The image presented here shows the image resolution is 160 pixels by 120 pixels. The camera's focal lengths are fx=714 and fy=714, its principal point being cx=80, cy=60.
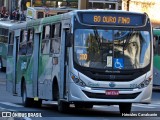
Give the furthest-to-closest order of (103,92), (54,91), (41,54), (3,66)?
(3,66)
(41,54)
(54,91)
(103,92)

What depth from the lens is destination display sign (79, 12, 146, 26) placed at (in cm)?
1995

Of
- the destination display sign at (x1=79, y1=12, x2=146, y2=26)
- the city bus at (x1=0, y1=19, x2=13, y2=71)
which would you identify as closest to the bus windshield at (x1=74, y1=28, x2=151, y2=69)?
the destination display sign at (x1=79, y1=12, x2=146, y2=26)

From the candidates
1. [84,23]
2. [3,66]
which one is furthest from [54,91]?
[3,66]

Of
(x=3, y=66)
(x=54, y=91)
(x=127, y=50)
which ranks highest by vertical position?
(x=127, y=50)

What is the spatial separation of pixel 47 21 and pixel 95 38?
3.17 metres

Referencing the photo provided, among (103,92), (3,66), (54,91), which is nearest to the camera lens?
Answer: (103,92)

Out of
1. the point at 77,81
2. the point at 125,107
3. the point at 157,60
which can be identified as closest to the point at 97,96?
the point at 77,81

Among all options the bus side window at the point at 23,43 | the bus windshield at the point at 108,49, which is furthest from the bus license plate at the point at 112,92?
the bus side window at the point at 23,43

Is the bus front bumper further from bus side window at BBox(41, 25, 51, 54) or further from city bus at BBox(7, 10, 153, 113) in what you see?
bus side window at BBox(41, 25, 51, 54)

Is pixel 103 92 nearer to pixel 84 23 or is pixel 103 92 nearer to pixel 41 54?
pixel 84 23

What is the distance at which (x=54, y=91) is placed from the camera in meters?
21.3

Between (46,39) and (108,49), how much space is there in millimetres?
3306

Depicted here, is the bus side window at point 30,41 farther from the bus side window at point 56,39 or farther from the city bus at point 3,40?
the city bus at point 3,40

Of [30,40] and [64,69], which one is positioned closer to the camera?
[64,69]
